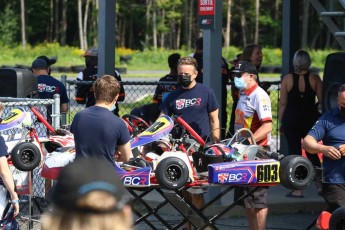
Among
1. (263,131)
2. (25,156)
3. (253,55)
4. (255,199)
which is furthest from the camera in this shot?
(253,55)

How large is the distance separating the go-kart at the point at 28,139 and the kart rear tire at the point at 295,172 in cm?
236

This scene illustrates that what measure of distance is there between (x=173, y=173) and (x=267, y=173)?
72cm

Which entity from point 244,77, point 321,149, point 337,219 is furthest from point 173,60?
point 337,219

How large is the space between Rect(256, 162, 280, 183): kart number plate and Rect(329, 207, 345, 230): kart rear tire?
20.2 inches

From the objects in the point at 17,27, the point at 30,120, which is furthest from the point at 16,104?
the point at 17,27

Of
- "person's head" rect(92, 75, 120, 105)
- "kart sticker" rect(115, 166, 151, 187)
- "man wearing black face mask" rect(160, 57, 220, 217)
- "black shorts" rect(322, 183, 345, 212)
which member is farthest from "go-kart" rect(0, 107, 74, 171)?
"black shorts" rect(322, 183, 345, 212)

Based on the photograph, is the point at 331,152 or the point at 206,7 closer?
the point at 331,152

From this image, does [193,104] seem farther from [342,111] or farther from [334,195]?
[334,195]

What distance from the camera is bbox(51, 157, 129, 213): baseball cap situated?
2516 mm

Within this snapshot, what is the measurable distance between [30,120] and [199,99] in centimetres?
164

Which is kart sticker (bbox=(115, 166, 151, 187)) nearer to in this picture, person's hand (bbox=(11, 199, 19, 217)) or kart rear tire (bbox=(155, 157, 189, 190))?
kart rear tire (bbox=(155, 157, 189, 190))

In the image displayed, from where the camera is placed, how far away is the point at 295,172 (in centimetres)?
690

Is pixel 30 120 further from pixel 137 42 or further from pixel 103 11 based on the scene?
pixel 137 42

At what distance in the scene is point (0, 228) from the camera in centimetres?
720
